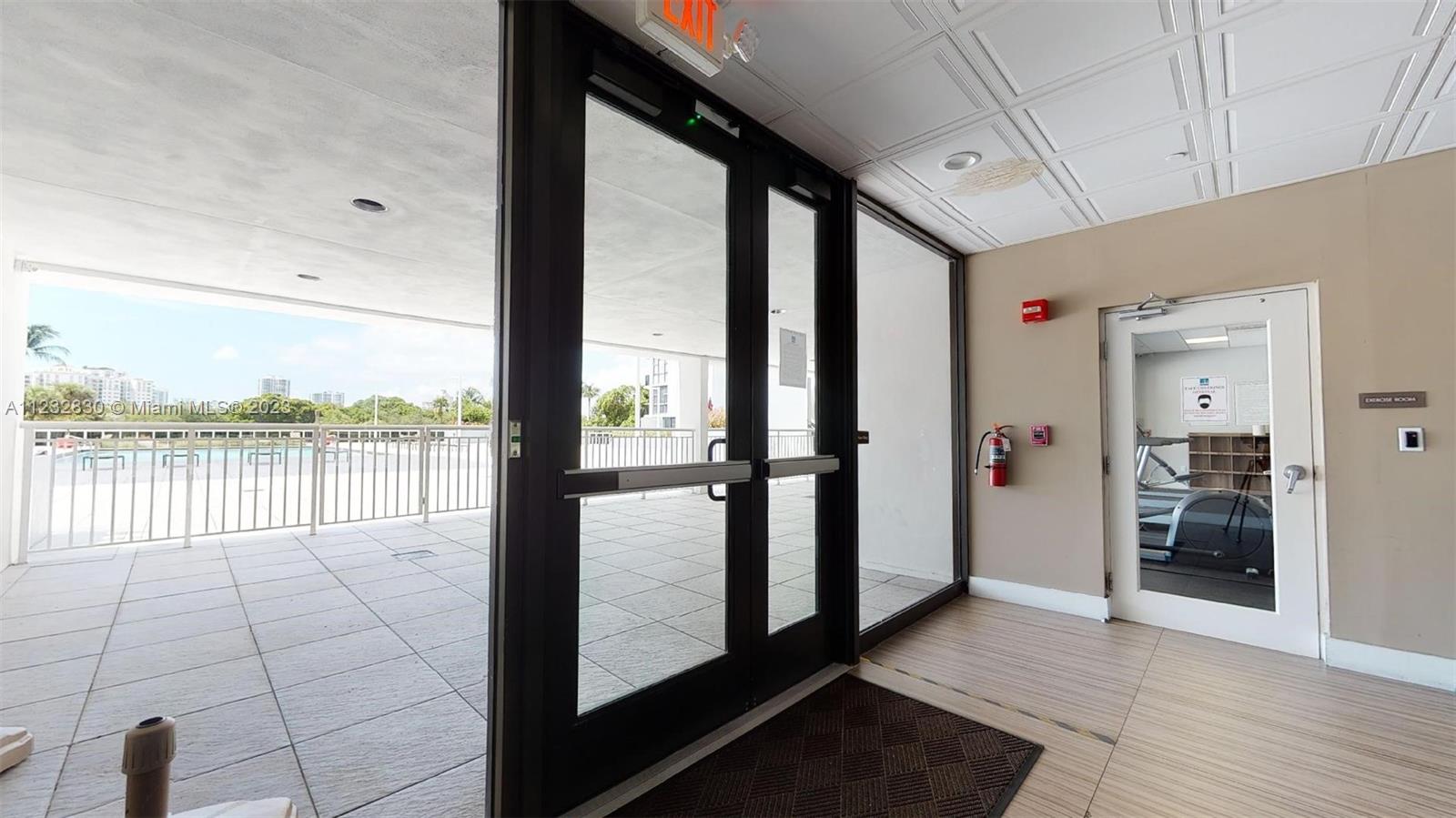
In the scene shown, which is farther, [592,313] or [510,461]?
[592,313]

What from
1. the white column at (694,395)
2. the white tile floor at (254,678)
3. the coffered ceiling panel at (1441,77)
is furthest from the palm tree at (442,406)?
the coffered ceiling panel at (1441,77)

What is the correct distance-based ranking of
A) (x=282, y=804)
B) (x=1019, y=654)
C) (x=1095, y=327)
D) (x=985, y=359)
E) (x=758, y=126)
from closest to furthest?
1. (x=282, y=804)
2. (x=758, y=126)
3. (x=1019, y=654)
4. (x=1095, y=327)
5. (x=985, y=359)

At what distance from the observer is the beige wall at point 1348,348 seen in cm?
256

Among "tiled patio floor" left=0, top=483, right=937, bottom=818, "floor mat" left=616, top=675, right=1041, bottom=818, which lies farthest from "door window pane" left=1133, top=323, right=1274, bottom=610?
"floor mat" left=616, top=675, right=1041, bottom=818

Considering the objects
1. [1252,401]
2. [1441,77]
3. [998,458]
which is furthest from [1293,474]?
[1441,77]

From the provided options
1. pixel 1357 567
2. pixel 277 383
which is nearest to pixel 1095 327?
pixel 1357 567

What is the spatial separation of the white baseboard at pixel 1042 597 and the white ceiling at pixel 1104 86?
258 centimetres

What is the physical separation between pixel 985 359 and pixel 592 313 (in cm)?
320

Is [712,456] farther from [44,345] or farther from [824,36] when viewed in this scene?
[44,345]

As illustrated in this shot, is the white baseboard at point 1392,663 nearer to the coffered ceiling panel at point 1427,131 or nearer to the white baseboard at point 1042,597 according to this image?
the white baseboard at point 1042,597

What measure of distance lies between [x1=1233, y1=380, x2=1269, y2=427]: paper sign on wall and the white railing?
3.31 metres

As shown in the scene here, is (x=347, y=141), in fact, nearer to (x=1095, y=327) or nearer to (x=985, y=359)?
(x=985, y=359)

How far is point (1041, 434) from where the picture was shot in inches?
145

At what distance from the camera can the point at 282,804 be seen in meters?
1.48
